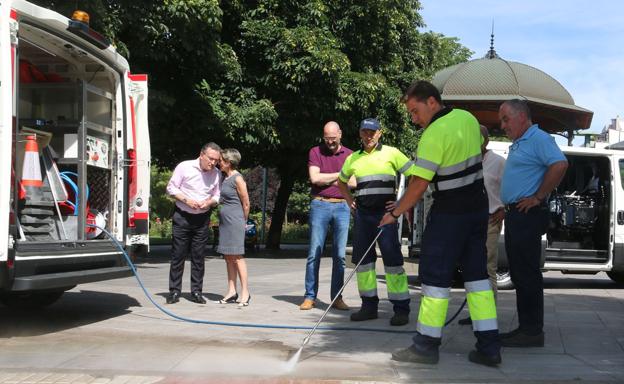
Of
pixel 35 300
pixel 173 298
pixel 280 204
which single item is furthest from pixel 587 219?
pixel 280 204

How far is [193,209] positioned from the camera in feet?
27.6

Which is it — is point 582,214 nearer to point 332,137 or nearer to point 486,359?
point 332,137

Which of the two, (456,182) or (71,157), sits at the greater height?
(71,157)

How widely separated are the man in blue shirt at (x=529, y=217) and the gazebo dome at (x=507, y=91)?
12389 millimetres

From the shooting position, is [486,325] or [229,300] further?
[229,300]

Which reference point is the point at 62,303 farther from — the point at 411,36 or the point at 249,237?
the point at 411,36

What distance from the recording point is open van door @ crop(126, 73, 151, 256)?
8.02 m

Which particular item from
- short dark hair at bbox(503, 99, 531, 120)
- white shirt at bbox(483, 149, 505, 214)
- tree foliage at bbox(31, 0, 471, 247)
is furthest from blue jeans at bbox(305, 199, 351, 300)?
tree foliage at bbox(31, 0, 471, 247)

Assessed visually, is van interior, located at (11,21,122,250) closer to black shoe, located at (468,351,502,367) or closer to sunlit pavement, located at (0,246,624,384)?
sunlit pavement, located at (0,246,624,384)

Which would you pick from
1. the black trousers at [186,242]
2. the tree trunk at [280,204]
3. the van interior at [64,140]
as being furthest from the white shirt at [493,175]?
the tree trunk at [280,204]

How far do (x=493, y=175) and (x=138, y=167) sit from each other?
3637mm

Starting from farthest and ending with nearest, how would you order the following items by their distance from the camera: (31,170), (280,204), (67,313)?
(280,204), (67,313), (31,170)

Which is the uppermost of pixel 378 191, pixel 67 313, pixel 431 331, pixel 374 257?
pixel 378 191

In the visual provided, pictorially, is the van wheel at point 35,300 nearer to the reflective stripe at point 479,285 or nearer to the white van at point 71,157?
the white van at point 71,157
